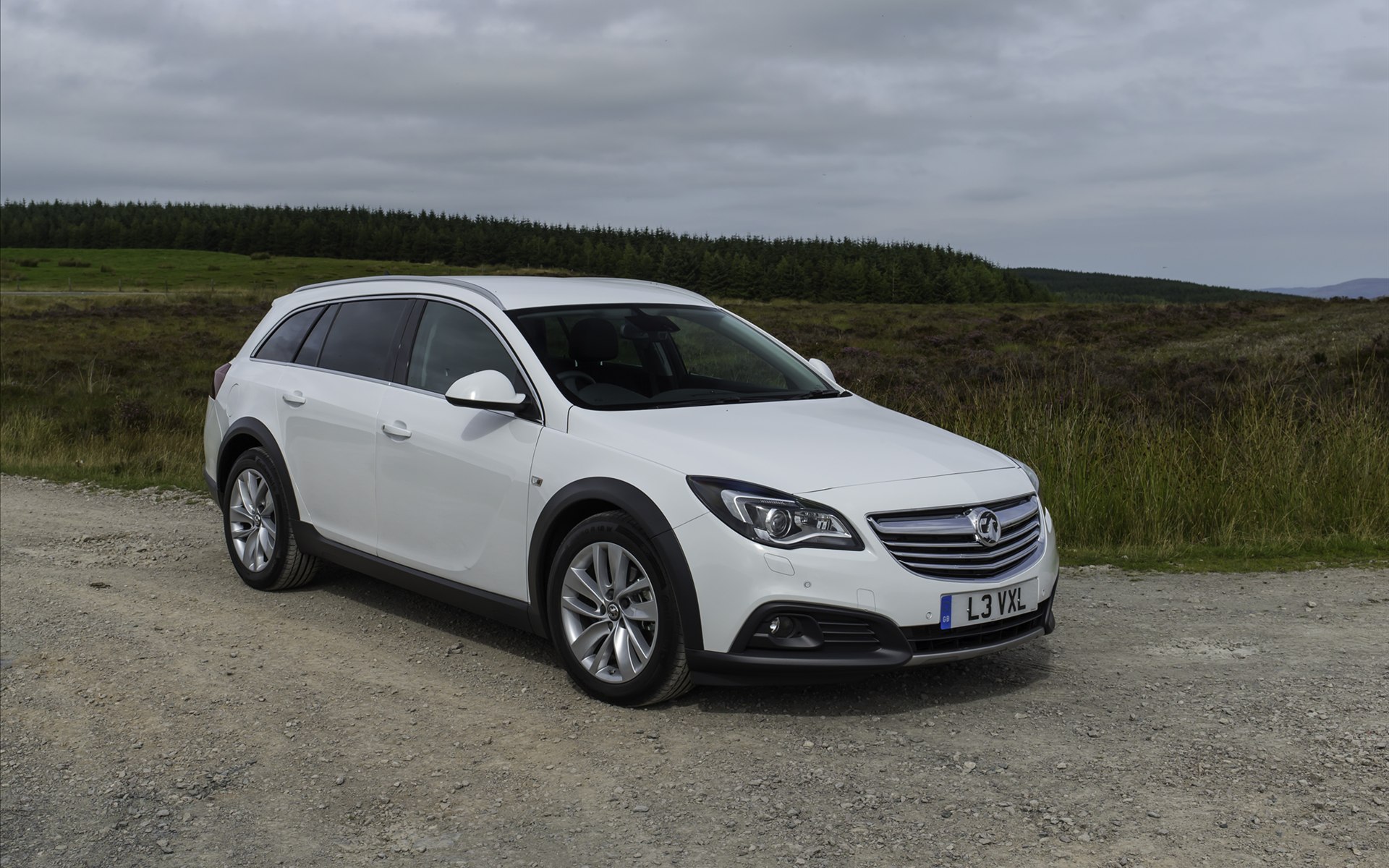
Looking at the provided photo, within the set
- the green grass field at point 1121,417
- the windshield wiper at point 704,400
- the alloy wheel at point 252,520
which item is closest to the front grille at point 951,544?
the windshield wiper at point 704,400

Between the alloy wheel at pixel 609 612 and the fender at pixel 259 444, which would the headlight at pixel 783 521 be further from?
the fender at pixel 259 444

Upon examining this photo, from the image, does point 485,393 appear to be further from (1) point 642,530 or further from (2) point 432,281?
(2) point 432,281

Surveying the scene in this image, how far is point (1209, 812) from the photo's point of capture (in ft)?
12.4

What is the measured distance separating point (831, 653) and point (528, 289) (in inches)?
99.9

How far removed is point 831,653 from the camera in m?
4.46

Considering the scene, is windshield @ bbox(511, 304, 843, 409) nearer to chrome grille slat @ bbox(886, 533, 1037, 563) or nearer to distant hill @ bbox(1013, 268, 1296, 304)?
chrome grille slat @ bbox(886, 533, 1037, 563)

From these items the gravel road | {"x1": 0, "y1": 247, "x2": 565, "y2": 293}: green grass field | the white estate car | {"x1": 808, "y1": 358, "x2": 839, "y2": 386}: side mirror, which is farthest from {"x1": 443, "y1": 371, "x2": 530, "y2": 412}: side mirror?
{"x1": 0, "y1": 247, "x2": 565, "y2": 293}: green grass field

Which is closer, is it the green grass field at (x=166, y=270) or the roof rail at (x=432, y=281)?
the roof rail at (x=432, y=281)

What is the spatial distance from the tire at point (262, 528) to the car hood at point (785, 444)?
254 centimetres

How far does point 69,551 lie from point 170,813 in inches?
208

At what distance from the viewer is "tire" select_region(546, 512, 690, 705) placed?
464 cm

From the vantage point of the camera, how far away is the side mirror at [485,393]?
5113 mm

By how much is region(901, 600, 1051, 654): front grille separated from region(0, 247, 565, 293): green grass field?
246 ft

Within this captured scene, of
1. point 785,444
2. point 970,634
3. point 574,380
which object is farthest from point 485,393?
point 970,634
